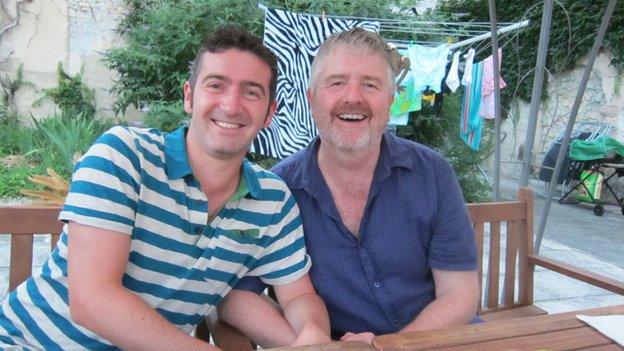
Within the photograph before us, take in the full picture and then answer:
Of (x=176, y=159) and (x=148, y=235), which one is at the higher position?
(x=176, y=159)

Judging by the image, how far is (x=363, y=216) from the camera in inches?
72.1

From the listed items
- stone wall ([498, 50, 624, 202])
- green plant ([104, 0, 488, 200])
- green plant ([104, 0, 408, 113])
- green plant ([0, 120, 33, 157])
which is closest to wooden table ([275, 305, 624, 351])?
green plant ([104, 0, 488, 200])

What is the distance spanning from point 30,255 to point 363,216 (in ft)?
3.60

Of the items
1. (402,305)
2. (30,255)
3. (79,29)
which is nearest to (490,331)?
(402,305)

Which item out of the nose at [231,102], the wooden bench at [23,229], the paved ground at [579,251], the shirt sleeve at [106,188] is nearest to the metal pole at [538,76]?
the paved ground at [579,251]

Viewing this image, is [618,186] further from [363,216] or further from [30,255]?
[30,255]

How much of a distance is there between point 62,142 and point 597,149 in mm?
6859

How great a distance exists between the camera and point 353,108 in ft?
6.12

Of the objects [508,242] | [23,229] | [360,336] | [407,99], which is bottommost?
[360,336]

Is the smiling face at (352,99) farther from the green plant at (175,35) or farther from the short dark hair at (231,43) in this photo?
the green plant at (175,35)

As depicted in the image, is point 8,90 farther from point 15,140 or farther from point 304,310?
point 304,310

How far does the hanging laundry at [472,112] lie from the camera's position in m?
6.07

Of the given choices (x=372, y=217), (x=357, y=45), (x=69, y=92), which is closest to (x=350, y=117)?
(x=357, y=45)

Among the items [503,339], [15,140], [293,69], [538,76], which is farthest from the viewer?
[15,140]
